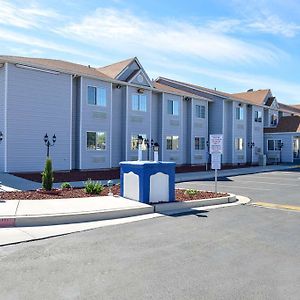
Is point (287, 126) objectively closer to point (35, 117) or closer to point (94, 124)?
point (94, 124)

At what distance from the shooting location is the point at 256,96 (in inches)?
1690

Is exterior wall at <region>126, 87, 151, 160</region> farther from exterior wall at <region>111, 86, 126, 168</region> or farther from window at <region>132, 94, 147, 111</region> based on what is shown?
exterior wall at <region>111, 86, 126, 168</region>

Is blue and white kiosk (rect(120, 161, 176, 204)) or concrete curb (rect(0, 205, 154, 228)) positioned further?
blue and white kiosk (rect(120, 161, 176, 204))

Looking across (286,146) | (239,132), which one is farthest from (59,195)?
(286,146)

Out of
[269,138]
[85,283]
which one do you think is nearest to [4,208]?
[85,283]

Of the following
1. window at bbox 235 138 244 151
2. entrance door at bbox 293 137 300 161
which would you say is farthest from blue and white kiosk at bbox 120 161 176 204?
entrance door at bbox 293 137 300 161

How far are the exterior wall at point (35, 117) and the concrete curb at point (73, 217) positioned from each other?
12.0m

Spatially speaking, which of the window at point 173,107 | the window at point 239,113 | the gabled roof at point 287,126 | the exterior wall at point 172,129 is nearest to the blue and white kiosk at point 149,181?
the exterior wall at point 172,129

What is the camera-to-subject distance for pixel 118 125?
26703mm

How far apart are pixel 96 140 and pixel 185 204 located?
14.0m

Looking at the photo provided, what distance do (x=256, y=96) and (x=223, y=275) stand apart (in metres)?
40.0

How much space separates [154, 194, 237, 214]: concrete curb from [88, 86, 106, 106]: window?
13.9 m

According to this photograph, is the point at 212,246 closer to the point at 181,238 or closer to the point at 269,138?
the point at 181,238

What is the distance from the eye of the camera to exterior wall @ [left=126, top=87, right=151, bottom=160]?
87.9 feet
